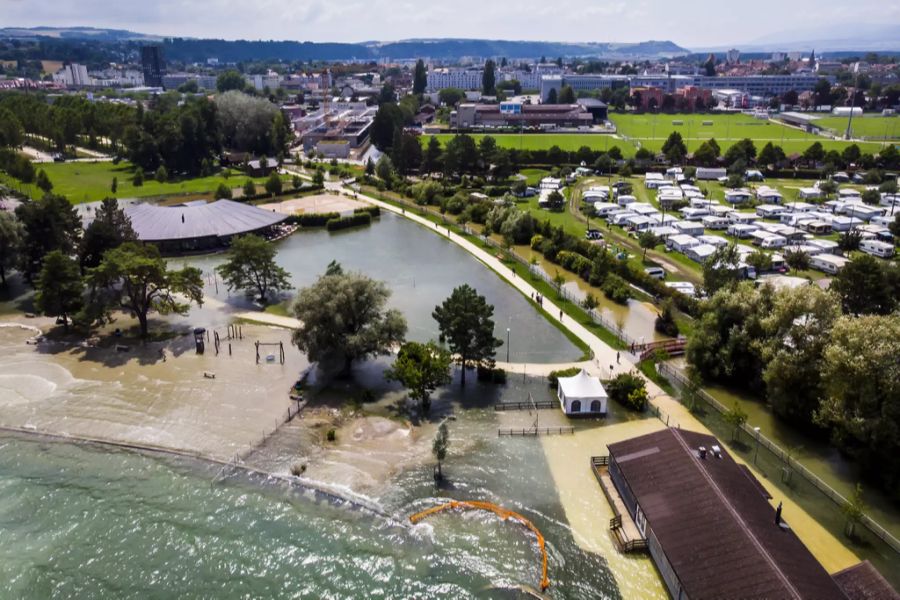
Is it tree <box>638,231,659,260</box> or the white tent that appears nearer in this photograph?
the white tent

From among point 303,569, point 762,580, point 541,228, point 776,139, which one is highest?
point 776,139

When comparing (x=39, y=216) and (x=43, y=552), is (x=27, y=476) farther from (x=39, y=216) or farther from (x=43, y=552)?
(x=39, y=216)

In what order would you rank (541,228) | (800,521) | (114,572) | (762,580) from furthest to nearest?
1. (541,228)
2. (800,521)
3. (114,572)
4. (762,580)

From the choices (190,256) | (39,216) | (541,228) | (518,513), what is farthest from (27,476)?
(541,228)

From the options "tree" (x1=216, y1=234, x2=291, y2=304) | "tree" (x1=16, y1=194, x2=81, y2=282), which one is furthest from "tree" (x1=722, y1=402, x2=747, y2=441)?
"tree" (x1=16, y1=194, x2=81, y2=282)

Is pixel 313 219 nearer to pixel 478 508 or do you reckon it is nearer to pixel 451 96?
pixel 478 508

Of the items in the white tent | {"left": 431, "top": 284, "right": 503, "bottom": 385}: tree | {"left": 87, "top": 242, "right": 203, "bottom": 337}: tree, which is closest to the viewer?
the white tent

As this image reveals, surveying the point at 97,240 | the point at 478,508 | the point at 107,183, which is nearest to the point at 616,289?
the point at 478,508

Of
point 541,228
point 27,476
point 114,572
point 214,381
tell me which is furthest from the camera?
point 541,228

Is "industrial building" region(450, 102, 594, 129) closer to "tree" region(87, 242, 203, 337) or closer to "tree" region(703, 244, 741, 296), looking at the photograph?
"tree" region(703, 244, 741, 296)
